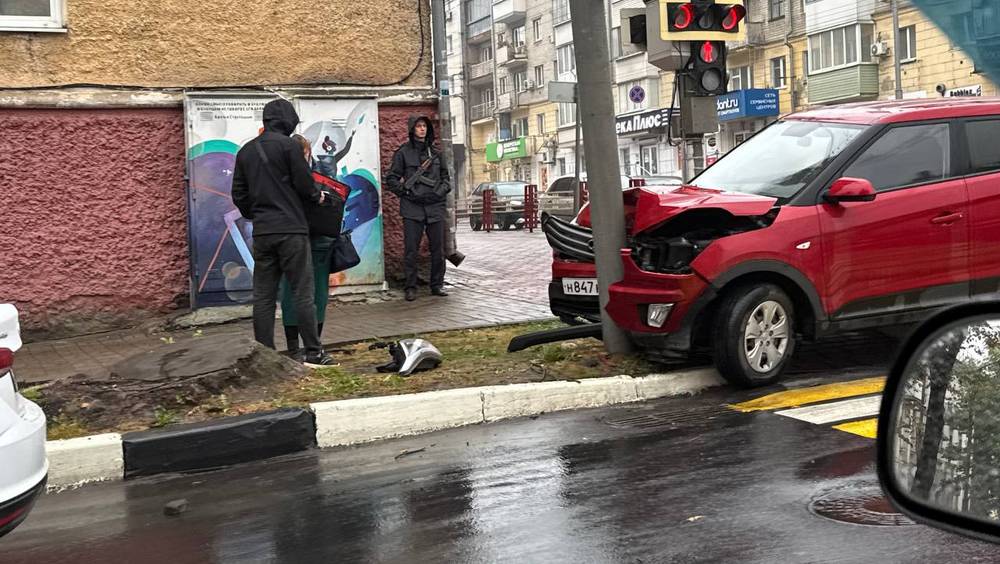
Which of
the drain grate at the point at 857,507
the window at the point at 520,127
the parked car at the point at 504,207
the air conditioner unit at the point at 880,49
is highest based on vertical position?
the window at the point at 520,127

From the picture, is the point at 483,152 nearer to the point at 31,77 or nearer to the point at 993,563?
the point at 31,77

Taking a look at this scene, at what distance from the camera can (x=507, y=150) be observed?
2704 inches

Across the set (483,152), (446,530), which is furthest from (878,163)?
(483,152)

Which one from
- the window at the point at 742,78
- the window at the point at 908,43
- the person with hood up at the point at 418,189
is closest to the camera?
the person with hood up at the point at 418,189

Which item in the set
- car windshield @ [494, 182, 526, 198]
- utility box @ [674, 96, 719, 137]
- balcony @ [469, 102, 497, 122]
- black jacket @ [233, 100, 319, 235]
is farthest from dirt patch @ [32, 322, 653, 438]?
balcony @ [469, 102, 497, 122]

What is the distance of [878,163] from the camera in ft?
21.9

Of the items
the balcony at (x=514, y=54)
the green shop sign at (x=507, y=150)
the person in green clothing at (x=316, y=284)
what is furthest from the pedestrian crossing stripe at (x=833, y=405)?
the balcony at (x=514, y=54)

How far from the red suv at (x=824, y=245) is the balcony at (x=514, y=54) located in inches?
2428

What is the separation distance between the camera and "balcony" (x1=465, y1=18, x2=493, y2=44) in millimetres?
71438

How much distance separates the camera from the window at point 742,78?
159ft

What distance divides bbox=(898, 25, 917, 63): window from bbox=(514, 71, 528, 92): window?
101 ft

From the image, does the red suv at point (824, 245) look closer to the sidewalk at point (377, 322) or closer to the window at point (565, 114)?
the sidewalk at point (377, 322)

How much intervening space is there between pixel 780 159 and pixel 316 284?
3748 mm

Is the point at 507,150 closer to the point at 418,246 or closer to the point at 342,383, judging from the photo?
the point at 418,246
